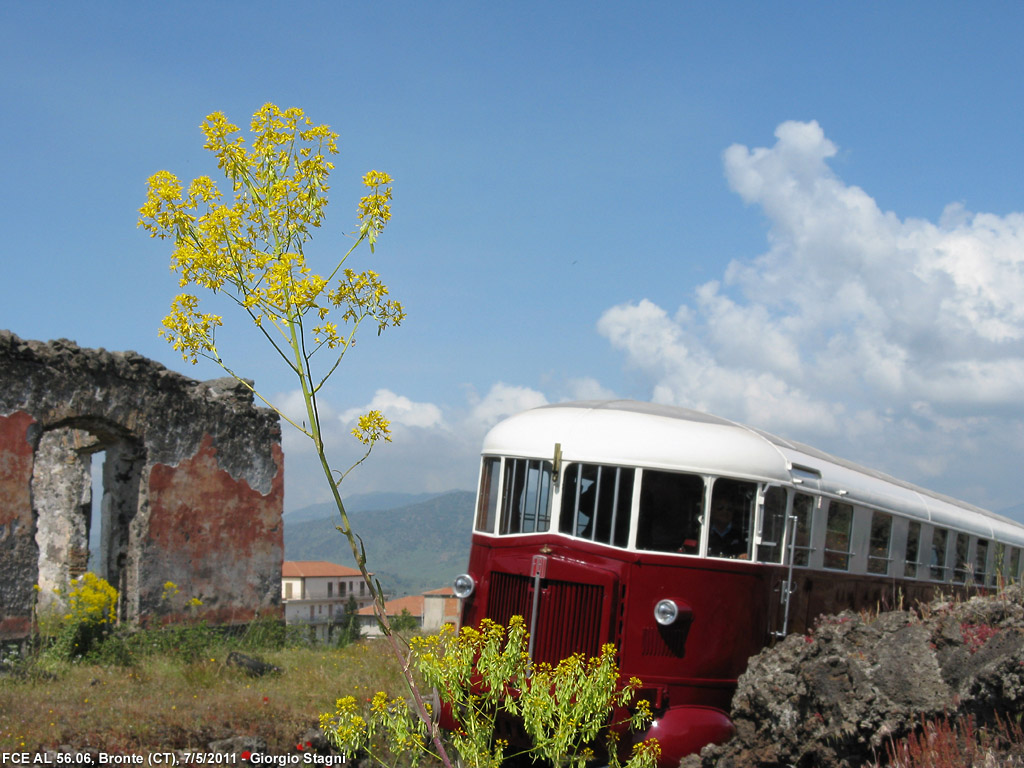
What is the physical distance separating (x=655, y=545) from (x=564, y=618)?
929mm

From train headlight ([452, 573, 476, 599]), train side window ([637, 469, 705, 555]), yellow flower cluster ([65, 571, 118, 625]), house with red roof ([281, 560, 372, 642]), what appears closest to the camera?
train side window ([637, 469, 705, 555])

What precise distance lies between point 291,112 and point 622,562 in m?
4.35

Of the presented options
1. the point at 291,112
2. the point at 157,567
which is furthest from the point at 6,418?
the point at 291,112

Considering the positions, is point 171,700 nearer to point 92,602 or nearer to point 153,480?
point 92,602

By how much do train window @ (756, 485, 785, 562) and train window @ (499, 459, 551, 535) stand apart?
1807mm

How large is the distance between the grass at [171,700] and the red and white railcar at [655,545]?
2265 millimetres

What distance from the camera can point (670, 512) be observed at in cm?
729

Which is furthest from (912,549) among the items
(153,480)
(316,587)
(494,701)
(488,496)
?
(316,587)

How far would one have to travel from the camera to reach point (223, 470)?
1266 cm

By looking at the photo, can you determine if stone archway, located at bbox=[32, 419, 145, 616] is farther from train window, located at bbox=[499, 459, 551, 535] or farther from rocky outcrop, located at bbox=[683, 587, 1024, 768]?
rocky outcrop, located at bbox=[683, 587, 1024, 768]

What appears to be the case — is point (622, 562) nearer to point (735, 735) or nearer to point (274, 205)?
point (735, 735)

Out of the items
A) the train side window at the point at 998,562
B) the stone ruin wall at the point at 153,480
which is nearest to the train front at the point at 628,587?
the stone ruin wall at the point at 153,480

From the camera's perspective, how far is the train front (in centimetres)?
702

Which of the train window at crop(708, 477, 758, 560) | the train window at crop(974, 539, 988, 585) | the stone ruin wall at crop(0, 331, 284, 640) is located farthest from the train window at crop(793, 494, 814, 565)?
the stone ruin wall at crop(0, 331, 284, 640)
